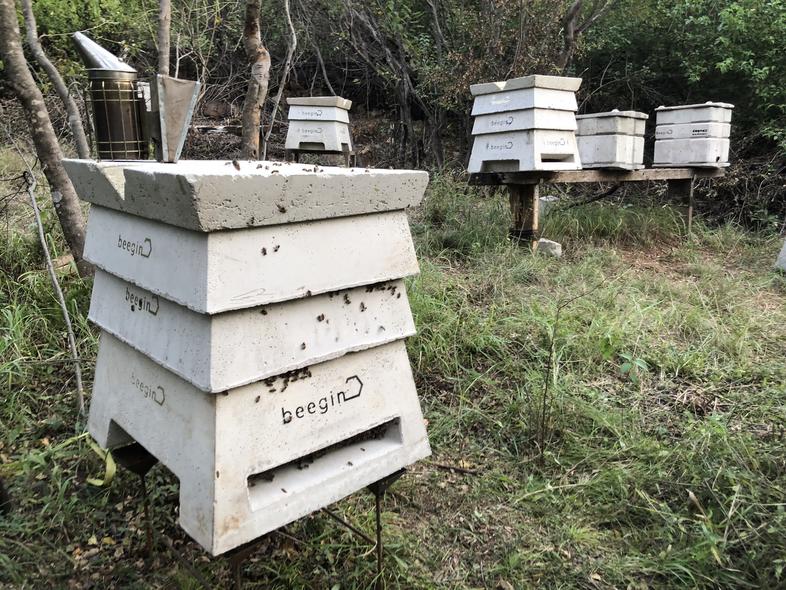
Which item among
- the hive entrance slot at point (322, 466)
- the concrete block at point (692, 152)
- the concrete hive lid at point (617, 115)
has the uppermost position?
the concrete hive lid at point (617, 115)

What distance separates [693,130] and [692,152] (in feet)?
0.69

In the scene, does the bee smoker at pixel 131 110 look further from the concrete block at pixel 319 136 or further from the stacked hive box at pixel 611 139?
the concrete block at pixel 319 136

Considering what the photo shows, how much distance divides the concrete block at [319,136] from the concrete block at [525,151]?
2467 millimetres

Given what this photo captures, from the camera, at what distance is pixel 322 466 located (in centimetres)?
153

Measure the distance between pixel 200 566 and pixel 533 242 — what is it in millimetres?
3709

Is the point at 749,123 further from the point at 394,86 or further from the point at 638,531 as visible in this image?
the point at 638,531

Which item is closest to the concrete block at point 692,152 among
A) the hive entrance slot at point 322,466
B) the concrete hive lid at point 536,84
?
the concrete hive lid at point 536,84

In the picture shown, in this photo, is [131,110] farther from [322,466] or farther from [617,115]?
[617,115]

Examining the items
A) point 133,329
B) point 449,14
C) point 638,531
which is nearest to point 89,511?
point 133,329

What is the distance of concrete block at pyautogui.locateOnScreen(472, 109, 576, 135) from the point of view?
445 centimetres

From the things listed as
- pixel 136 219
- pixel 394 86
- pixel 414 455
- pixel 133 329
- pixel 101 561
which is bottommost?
pixel 101 561

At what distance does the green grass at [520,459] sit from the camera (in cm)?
197

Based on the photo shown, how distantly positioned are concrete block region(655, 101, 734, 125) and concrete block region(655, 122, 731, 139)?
0.04m

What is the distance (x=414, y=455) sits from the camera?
166cm
